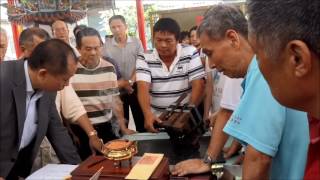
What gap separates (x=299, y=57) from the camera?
0.51 m

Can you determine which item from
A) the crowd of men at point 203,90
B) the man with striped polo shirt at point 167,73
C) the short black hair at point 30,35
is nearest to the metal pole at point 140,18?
the crowd of men at point 203,90

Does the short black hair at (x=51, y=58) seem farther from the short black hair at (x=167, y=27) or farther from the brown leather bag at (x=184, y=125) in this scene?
the short black hair at (x=167, y=27)

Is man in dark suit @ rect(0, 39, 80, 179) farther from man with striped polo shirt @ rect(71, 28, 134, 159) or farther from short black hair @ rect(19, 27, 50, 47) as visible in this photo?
short black hair @ rect(19, 27, 50, 47)

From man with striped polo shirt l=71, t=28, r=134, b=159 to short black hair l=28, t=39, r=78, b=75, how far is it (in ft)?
2.87

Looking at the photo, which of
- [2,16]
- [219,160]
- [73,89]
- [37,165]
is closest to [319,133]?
[219,160]

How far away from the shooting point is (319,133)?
26.2 inches

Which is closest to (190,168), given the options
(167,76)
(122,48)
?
(167,76)

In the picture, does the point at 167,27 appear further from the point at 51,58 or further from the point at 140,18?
the point at 140,18

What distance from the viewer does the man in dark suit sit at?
1653 mm

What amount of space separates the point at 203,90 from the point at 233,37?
4.25 ft

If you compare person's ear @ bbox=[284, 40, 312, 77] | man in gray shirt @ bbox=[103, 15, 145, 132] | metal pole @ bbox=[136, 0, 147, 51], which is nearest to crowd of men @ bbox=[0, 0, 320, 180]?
person's ear @ bbox=[284, 40, 312, 77]

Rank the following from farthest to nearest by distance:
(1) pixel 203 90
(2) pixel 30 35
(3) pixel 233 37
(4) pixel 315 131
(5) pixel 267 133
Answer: (2) pixel 30 35, (1) pixel 203 90, (3) pixel 233 37, (5) pixel 267 133, (4) pixel 315 131

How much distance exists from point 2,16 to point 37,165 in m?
5.30

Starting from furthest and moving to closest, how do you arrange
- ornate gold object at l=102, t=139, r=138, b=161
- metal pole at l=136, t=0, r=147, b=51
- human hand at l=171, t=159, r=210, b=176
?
1. metal pole at l=136, t=0, r=147, b=51
2. human hand at l=171, t=159, r=210, b=176
3. ornate gold object at l=102, t=139, r=138, b=161
